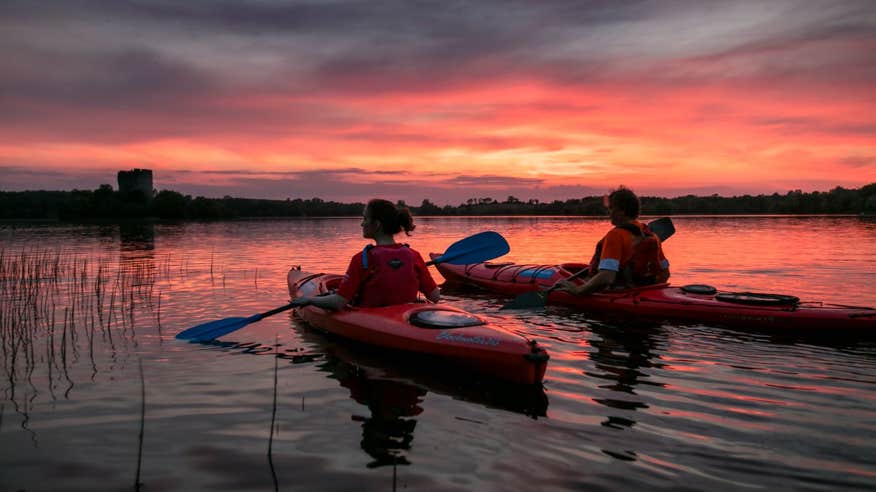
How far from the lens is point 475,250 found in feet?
27.2

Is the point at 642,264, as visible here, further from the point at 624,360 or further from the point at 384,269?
the point at 384,269

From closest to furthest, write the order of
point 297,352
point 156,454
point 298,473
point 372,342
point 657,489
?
point 657,489 < point 298,473 < point 156,454 < point 372,342 < point 297,352

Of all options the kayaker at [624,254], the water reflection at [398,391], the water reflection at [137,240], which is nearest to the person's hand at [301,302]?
the water reflection at [398,391]

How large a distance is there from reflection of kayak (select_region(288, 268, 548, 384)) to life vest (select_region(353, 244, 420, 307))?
136mm

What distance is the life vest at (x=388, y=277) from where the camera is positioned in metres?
5.39

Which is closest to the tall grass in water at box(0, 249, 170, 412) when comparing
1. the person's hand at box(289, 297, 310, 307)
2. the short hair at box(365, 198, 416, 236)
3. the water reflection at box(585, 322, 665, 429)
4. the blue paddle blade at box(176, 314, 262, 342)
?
→ the blue paddle blade at box(176, 314, 262, 342)

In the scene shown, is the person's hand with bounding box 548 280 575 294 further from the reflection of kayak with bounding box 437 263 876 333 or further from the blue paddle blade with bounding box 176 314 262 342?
the blue paddle blade with bounding box 176 314 262 342

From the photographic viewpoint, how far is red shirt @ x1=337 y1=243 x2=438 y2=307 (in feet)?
17.8

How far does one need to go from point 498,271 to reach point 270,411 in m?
6.93

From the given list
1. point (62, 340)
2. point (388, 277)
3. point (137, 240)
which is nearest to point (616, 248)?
point (388, 277)

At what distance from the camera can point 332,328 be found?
609 centimetres

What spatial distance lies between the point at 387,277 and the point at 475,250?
9.82 feet

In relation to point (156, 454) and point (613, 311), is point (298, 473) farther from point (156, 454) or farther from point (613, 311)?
point (613, 311)

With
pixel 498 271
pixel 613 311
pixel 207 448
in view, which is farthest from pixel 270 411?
pixel 498 271
